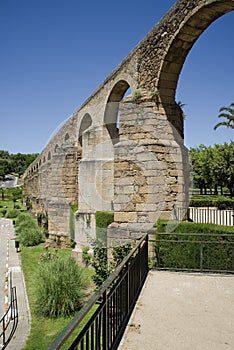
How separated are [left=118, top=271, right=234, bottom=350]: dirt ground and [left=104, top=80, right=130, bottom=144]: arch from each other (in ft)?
29.4

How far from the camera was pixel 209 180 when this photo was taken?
1577 inches

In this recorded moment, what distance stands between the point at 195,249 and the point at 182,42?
5421mm

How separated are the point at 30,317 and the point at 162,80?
7294mm

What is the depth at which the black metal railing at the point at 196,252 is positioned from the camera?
744 cm

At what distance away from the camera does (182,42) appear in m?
8.85

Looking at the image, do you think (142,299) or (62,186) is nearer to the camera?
(142,299)

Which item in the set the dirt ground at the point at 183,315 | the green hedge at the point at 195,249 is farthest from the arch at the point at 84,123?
the dirt ground at the point at 183,315

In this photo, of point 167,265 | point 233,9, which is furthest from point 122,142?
point 233,9

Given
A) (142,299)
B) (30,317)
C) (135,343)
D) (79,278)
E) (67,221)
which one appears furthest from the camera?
(67,221)

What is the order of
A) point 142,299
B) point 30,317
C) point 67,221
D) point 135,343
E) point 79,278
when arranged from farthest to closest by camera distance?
point 67,221, point 79,278, point 30,317, point 142,299, point 135,343

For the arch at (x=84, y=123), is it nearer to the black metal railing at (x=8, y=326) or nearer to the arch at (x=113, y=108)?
the arch at (x=113, y=108)

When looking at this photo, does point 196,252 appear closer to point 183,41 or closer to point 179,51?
point 179,51

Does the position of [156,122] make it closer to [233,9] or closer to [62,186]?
[233,9]

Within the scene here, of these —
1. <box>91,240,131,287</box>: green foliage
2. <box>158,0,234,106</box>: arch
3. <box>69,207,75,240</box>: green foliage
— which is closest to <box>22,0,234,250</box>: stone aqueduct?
<box>158,0,234,106</box>: arch
